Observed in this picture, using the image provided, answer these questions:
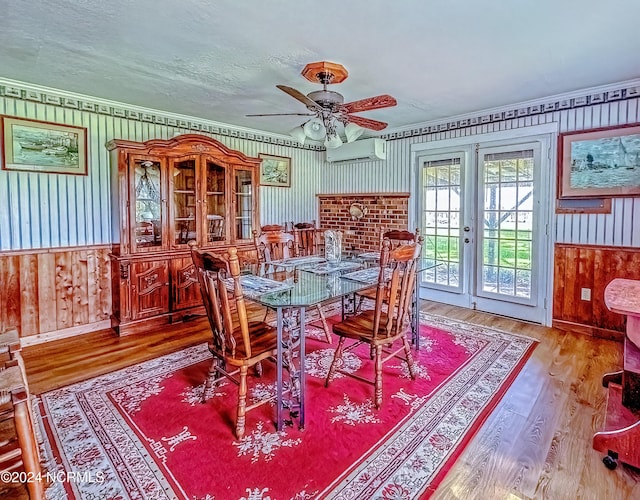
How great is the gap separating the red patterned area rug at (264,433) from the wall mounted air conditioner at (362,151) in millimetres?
3027

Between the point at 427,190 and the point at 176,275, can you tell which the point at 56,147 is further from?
the point at 427,190

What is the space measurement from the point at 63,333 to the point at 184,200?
1.76m

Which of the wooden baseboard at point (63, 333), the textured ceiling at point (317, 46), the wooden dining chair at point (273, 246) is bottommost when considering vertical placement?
the wooden baseboard at point (63, 333)

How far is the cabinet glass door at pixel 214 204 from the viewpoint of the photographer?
4121 millimetres

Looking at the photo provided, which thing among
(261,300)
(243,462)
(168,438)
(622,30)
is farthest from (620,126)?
(168,438)

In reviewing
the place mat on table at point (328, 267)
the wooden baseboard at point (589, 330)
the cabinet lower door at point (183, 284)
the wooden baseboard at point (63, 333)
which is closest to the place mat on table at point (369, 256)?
the place mat on table at point (328, 267)

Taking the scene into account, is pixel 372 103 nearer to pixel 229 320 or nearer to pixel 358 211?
pixel 229 320

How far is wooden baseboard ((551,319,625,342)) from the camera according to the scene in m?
3.39

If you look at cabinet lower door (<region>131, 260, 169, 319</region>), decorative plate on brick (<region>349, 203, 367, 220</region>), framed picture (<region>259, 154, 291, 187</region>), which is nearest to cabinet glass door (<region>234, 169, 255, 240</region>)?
framed picture (<region>259, 154, 291, 187</region>)

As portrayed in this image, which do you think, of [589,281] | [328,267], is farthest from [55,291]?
[589,281]

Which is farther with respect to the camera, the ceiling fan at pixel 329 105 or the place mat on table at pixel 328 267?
the place mat on table at pixel 328 267

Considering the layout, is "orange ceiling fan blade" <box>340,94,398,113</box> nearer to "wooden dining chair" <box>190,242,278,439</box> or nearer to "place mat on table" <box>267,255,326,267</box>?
"place mat on table" <box>267,255,326,267</box>

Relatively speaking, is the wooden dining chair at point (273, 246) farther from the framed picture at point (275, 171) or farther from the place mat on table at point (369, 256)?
the framed picture at point (275, 171)

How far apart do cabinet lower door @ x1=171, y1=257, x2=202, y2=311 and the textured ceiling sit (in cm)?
171
